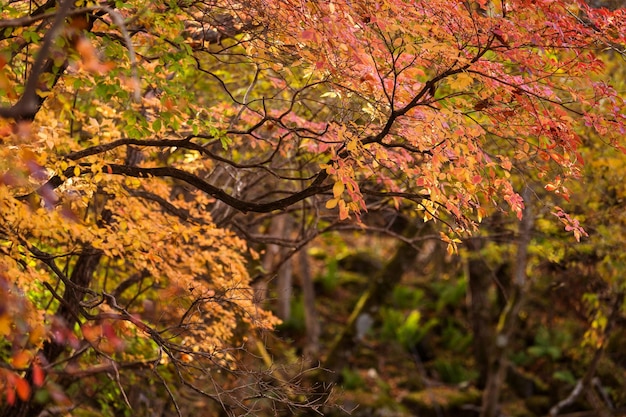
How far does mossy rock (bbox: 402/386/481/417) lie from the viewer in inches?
556

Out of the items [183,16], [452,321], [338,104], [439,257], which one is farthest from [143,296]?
[439,257]

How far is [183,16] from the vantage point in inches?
190

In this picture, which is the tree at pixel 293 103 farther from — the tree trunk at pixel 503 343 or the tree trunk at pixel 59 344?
the tree trunk at pixel 503 343

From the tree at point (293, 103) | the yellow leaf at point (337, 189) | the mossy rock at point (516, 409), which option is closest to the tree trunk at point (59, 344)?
the tree at point (293, 103)

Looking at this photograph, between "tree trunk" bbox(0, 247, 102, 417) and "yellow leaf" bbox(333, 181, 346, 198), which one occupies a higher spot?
"yellow leaf" bbox(333, 181, 346, 198)

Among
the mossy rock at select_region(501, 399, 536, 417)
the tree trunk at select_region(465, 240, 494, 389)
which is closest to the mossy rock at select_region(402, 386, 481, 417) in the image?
the mossy rock at select_region(501, 399, 536, 417)

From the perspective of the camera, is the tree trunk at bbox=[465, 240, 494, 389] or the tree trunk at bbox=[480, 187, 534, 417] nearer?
the tree trunk at bbox=[480, 187, 534, 417]

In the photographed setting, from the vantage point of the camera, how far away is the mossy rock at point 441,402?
556 inches

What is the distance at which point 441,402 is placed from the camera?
14.2 metres

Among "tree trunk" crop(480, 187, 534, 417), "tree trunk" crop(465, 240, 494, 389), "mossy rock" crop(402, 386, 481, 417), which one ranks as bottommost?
"mossy rock" crop(402, 386, 481, 417)

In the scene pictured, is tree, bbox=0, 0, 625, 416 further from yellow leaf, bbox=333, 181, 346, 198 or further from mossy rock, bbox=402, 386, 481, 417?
mossy rock, bbox=402, 386, 481, 417

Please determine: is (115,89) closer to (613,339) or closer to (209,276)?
(209,276)

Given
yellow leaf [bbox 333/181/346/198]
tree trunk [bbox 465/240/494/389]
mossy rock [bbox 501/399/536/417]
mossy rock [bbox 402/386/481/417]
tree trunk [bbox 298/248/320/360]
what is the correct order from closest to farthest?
1. yellow leaf [bbox 333/181/346/198]
2. mossy rock [bbox 501/399/536/417]
3. mossy rock [bbox 402/386/481/417]
4. tree trunk [bbox 465/240/494/389]
5. tree trunk [bbox 298/248/320/360]

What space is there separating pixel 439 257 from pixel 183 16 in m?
15.8
